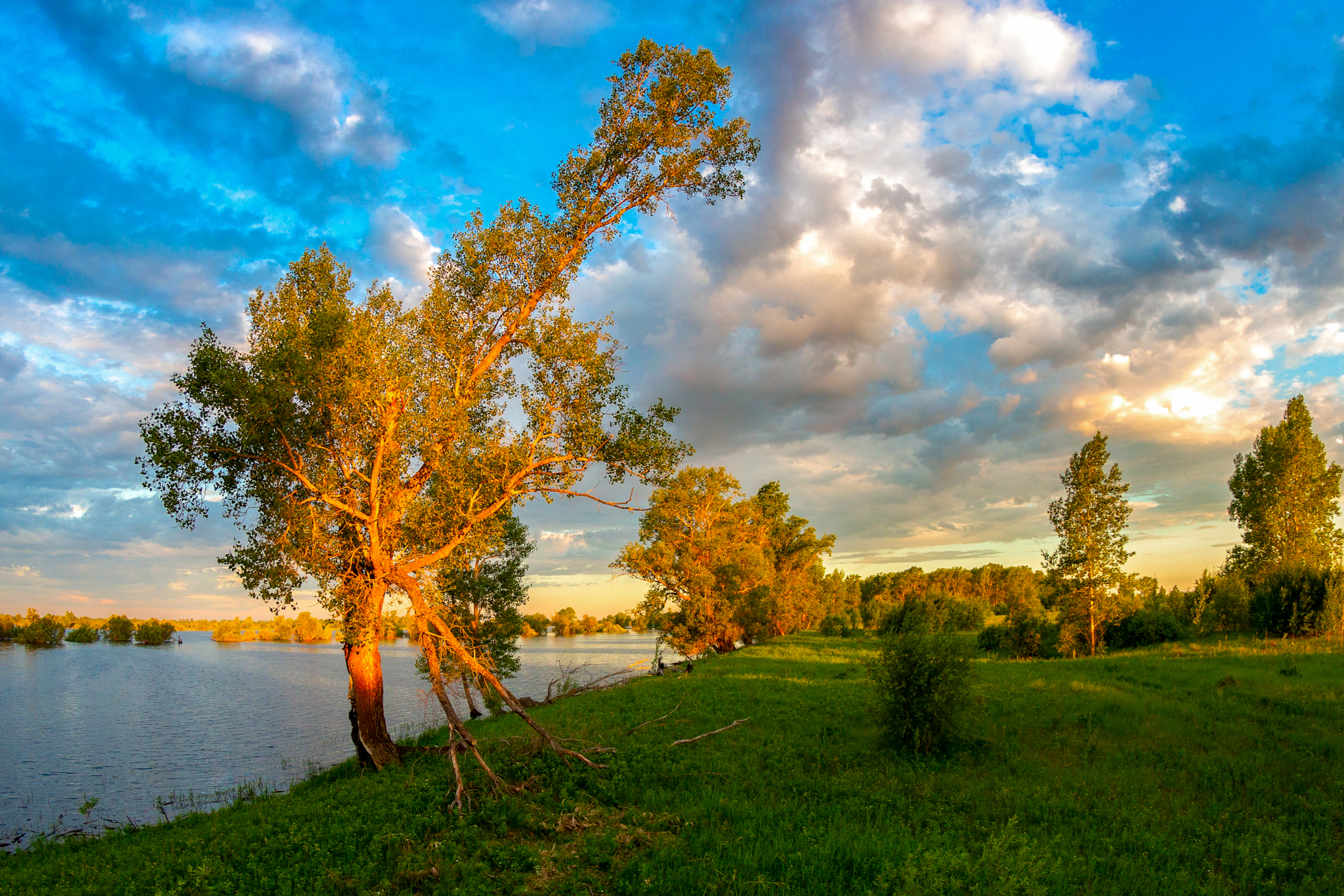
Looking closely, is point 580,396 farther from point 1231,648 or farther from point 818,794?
point 1231,648

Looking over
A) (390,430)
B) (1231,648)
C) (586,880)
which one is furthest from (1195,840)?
(1231,648)

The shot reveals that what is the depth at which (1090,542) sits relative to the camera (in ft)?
96.1

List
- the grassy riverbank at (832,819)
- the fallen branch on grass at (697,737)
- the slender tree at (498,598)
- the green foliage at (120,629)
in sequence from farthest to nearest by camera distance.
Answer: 1. the green foliage at (120,629)
2. the slender tree at (498,598)
3. the fallen branch on grass at (697,737)
4. the grassy riverbank at (832,819)

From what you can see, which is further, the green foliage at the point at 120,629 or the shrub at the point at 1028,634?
the green foliage at the point at 120,629

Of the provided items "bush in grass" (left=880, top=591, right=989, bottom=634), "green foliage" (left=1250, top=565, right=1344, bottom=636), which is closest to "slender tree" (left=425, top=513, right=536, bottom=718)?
"bush in grass" (left=880, top=591, right=989, bottom=634)

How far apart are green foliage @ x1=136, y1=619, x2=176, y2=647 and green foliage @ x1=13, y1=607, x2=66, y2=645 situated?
35.1 feet

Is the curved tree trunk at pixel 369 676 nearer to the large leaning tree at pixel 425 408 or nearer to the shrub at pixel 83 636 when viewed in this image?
the large leaning tree at pixel 425 408

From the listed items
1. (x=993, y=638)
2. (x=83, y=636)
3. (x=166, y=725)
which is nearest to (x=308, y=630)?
(x=83, y=636)

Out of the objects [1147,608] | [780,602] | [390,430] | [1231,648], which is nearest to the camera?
[390,430]

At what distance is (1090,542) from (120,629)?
499 ft

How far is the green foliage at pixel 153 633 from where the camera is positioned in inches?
4370

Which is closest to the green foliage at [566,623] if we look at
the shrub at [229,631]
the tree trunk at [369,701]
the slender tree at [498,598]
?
the shrub at [229,631]

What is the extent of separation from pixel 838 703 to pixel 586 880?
11926 millimetres

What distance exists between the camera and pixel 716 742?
13.8 meters
